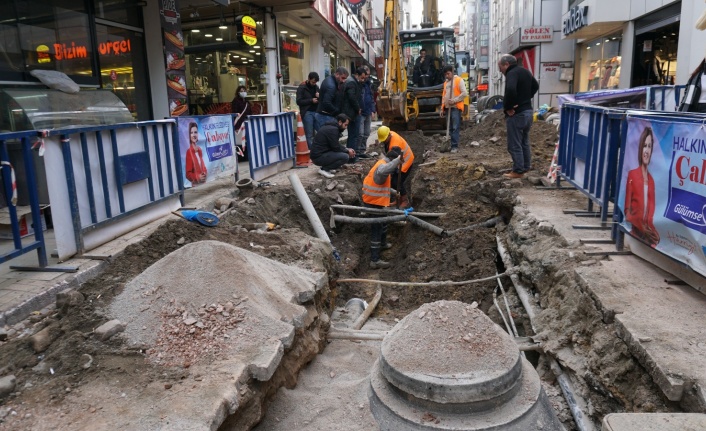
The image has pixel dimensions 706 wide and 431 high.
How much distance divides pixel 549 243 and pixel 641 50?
1475cm

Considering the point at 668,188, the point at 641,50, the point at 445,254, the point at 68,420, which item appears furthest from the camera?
the point at 641,50

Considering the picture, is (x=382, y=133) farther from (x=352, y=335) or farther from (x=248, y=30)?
(x=248, y=30)

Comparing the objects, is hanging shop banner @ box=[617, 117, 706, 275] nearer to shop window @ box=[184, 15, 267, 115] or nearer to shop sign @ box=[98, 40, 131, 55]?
shop sign @ box=[98, 40, 131, 55]

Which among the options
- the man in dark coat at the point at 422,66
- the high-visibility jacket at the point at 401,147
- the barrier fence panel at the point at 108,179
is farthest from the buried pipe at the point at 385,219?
the man in dark coat at the point at 422,66

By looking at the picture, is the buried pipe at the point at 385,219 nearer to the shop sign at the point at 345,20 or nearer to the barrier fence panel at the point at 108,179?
the barrier fence panel at the point at 108,179

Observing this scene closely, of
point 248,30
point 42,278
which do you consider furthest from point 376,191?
point 248,30

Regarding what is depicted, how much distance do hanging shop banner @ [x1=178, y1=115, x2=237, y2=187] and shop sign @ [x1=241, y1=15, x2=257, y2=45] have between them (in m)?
4.15

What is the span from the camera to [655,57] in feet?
52.5

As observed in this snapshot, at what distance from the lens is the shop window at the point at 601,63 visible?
1867 centimetres

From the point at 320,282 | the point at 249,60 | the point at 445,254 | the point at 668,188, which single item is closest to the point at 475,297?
the point at 445,254

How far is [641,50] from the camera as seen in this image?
16.3 meters

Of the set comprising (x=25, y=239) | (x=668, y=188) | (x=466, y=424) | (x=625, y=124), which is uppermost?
(x=625, y=124)

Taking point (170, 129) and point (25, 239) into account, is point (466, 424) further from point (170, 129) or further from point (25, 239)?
point (170, 129)

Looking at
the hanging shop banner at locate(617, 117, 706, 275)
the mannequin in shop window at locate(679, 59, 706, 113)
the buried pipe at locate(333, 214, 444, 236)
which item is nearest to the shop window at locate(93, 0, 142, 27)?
the buried pipe at locate(333, 214, 444, 236)
